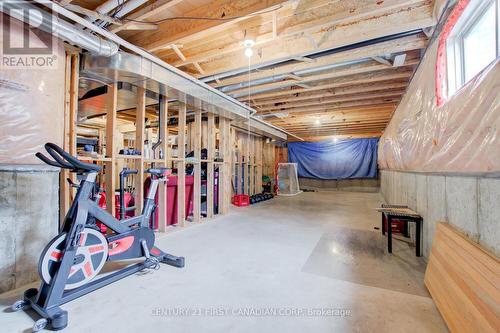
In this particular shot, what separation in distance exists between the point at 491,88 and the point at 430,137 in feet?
3.15

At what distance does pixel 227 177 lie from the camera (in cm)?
483

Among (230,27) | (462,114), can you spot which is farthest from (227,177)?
(462,114)

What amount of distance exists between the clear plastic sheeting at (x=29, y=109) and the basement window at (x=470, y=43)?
334 cm

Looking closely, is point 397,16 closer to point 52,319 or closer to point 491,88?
point 491,88

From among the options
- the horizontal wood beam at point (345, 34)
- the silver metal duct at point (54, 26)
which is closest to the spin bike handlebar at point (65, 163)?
the silver metal duct at point (54, 26)

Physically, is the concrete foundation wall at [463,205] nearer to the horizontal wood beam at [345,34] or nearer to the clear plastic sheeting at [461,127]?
the clear plastic sheeting at [461,127]

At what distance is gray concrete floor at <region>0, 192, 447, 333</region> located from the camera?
1452 mm

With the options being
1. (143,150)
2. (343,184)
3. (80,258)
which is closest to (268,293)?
(80,258)

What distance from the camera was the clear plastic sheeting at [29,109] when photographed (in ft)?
5.86

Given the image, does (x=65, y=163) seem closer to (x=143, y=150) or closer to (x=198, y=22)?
(x=143, y=150)

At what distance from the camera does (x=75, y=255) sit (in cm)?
165

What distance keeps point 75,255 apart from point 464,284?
2.59 meters

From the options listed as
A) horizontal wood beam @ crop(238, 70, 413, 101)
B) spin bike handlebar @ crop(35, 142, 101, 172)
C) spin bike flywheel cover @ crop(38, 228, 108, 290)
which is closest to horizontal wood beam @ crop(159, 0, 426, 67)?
horizontal wood beam @ crop(238, 70, 413, 101)

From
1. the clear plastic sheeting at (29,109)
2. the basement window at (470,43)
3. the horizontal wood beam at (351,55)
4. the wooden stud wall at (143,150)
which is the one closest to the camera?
the basement window at (470,43)
